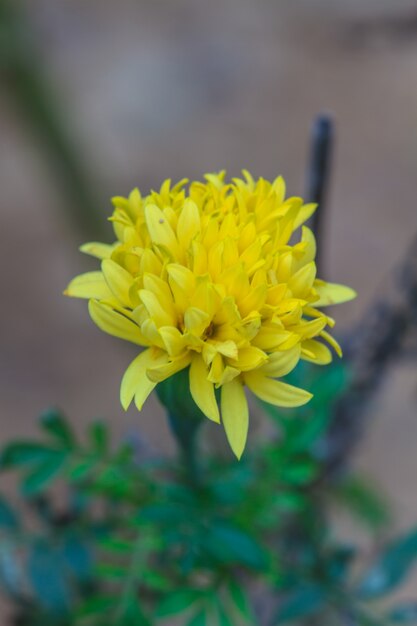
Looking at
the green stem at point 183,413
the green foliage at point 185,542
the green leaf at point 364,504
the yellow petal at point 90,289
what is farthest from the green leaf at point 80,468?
the green leaf at point 364,504

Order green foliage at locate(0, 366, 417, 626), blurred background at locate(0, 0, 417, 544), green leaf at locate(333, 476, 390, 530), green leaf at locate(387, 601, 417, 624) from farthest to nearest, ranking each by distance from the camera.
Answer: blurred background at locate(0, 0, 417, 544)
green leaf at locate(333, 476, 390, 530)
green leaf at locate(387, 601, 417, 624)
green foliage at locate(0, 366, 417, 626)

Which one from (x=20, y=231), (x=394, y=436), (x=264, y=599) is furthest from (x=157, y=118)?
(x=264, y=599)

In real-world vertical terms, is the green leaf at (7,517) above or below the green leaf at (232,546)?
below

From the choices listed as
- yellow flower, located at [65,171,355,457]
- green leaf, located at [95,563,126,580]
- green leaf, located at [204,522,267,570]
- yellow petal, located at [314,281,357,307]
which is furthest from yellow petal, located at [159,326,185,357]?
green leaf, located at [95,563,126,580]

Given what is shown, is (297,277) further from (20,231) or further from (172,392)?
(20,231)

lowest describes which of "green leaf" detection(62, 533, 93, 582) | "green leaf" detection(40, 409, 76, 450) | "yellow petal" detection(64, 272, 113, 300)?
"green leaf" detection(62, 533, 93, 582)

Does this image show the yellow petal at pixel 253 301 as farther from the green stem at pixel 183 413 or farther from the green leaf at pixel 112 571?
the green leaf at pixel 112 571

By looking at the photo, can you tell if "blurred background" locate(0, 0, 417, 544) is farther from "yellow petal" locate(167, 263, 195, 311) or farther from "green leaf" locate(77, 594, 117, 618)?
"yellow petal" locate(167, 263, 195, 311)
